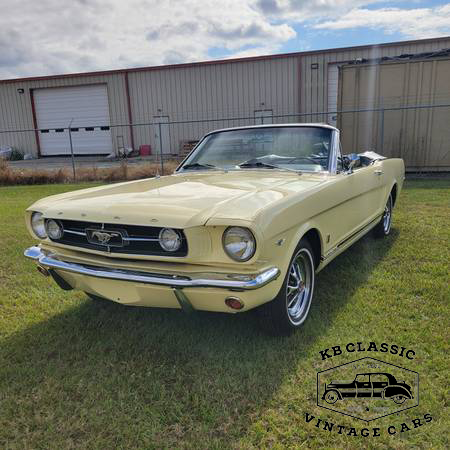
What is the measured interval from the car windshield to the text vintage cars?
188 cm

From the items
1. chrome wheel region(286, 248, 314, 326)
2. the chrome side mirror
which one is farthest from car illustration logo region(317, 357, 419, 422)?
the chrome side mirror

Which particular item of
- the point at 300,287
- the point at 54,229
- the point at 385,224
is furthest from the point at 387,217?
the point at 54,229

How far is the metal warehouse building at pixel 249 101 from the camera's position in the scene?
36.1 feet

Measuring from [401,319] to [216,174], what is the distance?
1.98m

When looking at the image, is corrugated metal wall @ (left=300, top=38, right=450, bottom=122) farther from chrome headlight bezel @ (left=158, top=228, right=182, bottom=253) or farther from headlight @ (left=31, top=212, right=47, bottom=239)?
chrome headlight bezel @ (left=158, top=228, right=182, bottom=253)

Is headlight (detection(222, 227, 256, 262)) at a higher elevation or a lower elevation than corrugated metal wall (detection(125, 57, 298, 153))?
lower

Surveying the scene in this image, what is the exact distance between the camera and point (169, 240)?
2.52m

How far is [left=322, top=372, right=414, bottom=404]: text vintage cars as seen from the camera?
236cm

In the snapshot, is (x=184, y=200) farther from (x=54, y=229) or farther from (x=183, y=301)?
(x=54, y=229)

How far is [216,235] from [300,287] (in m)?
1.04

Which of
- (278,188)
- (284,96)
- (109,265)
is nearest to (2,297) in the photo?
(109,265)

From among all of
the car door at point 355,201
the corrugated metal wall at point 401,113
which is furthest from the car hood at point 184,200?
the corrugated metal wall at point 401,113

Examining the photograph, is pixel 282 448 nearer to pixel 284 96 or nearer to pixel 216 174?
pixel 216 174

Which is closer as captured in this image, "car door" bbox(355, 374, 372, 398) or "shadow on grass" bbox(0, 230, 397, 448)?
"shadow on grass" bbox(0, 230, 397, 448)
